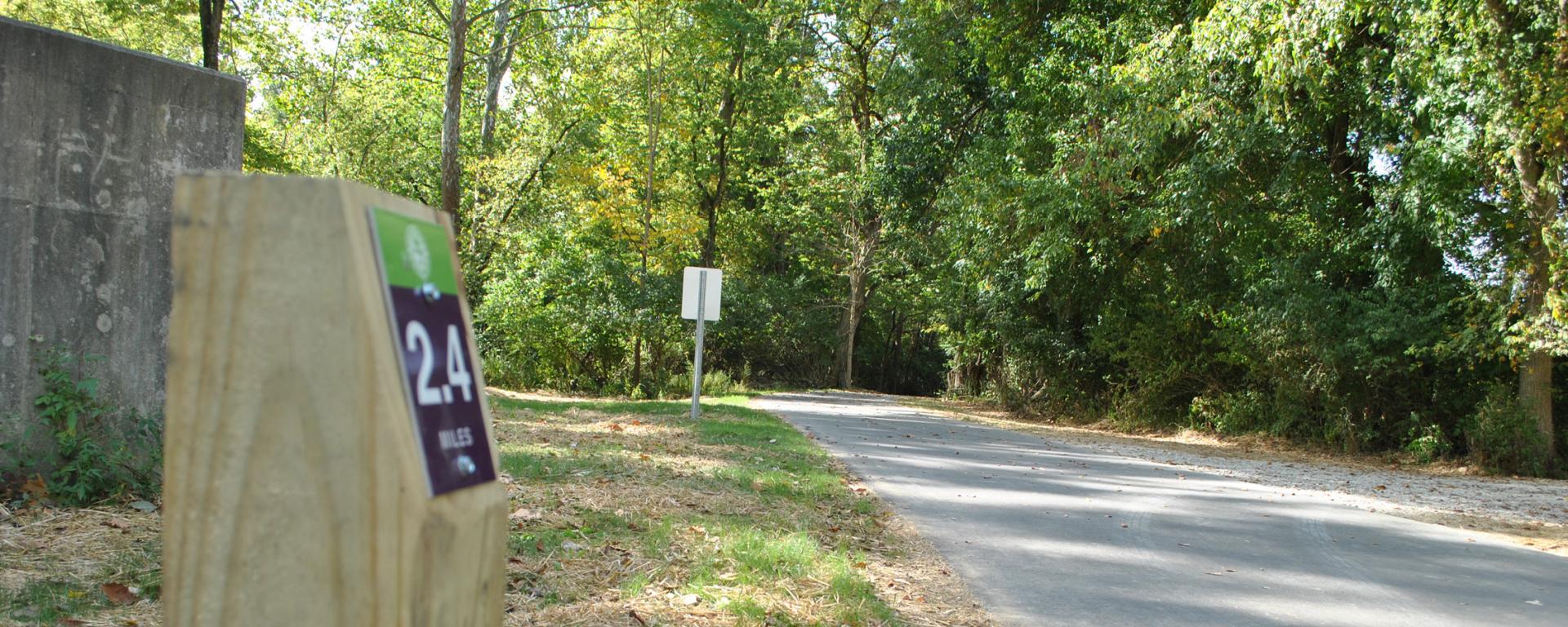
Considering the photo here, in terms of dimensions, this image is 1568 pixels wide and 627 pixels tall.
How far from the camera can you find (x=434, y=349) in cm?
152

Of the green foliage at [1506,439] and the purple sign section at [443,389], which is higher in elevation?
the purple sign section at [443,389]

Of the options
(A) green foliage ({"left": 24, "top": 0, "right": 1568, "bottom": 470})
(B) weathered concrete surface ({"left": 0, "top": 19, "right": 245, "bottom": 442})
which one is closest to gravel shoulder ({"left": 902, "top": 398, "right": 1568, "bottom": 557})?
(A) green foliage ({"left": 24, "top": 0, "right": 1568, "bottom": 470})

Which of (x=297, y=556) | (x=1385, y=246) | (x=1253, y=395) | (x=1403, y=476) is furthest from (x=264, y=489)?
(x=1253, y=395)

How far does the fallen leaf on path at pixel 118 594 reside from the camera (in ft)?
12.8

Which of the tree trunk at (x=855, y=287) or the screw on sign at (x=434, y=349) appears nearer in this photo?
the screw on sign at (x=434, y=349)

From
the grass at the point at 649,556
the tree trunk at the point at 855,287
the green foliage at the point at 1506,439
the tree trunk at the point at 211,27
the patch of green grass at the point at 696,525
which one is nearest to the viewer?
the grass at the point at 649,556

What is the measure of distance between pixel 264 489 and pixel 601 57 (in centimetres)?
2533

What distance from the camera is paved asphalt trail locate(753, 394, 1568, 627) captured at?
5.15m

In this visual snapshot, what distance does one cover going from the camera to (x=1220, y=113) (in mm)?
14328

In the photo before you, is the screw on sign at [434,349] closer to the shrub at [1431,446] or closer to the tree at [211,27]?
the tree at [211,27]

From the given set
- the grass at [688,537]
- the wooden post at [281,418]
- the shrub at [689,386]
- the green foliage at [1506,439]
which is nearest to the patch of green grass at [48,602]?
the grass at [688,537]

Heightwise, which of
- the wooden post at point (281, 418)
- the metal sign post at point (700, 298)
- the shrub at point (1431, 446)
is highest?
the metal sign post at point (700, 298)

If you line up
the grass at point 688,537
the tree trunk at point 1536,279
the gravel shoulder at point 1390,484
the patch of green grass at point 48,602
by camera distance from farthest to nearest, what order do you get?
the tree trunk at point 1536,279 < the gravel shoulder at point 1390,484 < the grass at point 688,537 < the patch of green grass at point 48,602

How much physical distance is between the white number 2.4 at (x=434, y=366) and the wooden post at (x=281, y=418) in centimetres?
6
